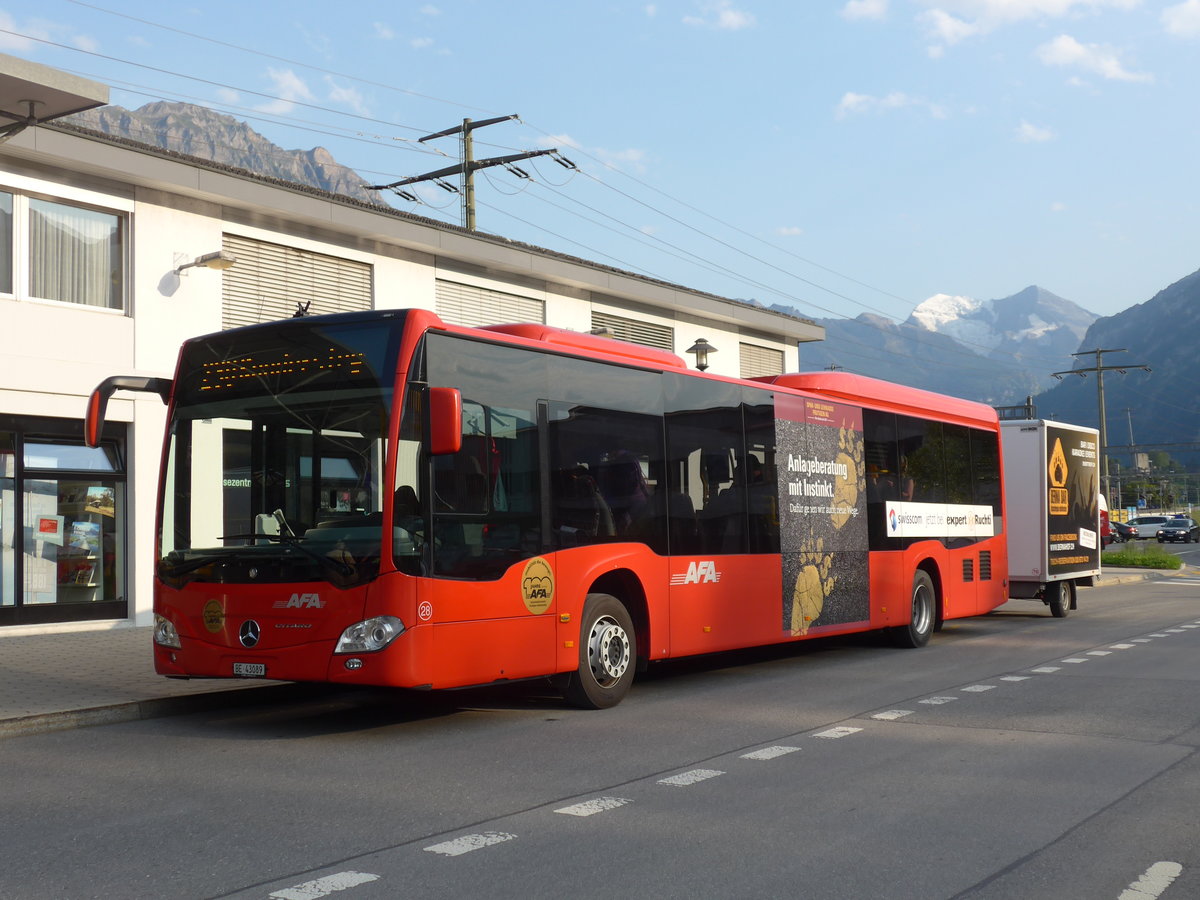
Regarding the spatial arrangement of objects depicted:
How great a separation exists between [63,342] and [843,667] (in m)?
10.5

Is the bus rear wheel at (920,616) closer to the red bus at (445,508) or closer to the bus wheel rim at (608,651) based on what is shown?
the red bus at (445,508)

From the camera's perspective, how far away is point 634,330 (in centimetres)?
2683

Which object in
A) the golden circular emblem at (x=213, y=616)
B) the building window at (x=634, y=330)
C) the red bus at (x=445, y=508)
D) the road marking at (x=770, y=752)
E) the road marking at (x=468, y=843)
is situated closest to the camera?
the road marking at (x=468, y=843)

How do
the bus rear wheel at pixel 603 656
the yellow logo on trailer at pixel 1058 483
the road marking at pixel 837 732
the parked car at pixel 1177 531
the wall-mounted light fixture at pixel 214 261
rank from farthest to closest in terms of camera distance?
the parked car at pixel 1177 531, the yellow logo on trailer at pixel 1058 483, the wall-mounted light fixture at pixel 214 261, the bus rear wheel at pixel 603 656, the road marking at pixel 837 732

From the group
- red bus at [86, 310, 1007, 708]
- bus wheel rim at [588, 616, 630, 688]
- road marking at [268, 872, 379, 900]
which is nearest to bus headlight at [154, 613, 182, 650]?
red bus at [86, 310, 1007, 708]

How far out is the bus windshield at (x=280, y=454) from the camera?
8.76 m

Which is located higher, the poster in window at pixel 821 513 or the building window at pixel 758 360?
the building window at pixel 758 360

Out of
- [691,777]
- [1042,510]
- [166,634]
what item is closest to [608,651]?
[691,777]

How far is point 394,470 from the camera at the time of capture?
8633 millimetres

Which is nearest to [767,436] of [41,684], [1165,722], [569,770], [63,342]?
[1165,722]

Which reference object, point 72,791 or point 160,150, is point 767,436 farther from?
point 160,150

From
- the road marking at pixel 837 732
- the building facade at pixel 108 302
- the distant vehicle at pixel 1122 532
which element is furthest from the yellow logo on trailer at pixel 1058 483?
the distant vehicle at pixel 1122 532

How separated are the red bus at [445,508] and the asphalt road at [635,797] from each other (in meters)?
0.63

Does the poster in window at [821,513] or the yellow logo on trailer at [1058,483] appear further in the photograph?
the yellow logo on trailer at [1058,483]
